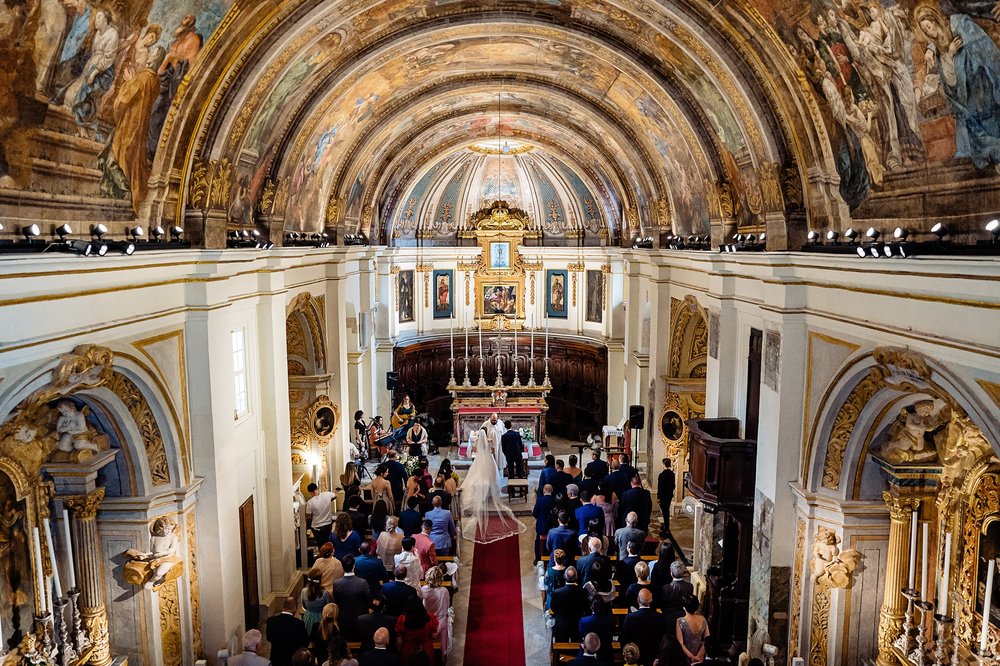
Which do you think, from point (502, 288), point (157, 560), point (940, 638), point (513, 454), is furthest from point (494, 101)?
point (940, 638)

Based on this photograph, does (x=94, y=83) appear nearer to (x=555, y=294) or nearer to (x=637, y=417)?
(x=637, y=417)

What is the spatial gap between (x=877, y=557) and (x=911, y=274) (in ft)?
12.4

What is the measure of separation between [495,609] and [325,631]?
409 centimetres

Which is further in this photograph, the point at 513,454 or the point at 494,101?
the point at 494,101

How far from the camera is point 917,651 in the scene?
7785 millimetres

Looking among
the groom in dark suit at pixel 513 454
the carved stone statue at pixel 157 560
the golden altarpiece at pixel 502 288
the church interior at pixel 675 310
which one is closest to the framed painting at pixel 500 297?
the golden altarpiece at pixel 502 288

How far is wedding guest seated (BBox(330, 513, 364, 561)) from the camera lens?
984 centimetres

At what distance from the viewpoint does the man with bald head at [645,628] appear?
25.6 ft

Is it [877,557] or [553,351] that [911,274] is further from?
[553,351]

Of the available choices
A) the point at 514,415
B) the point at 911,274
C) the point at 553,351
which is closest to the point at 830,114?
the point at 911,274

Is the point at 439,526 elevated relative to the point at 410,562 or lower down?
lower down

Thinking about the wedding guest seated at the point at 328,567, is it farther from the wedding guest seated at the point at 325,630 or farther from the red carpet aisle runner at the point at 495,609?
the red carpet aisle runner at the point at 495,609

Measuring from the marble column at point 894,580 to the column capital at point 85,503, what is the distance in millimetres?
8694

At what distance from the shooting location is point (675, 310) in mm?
15547
